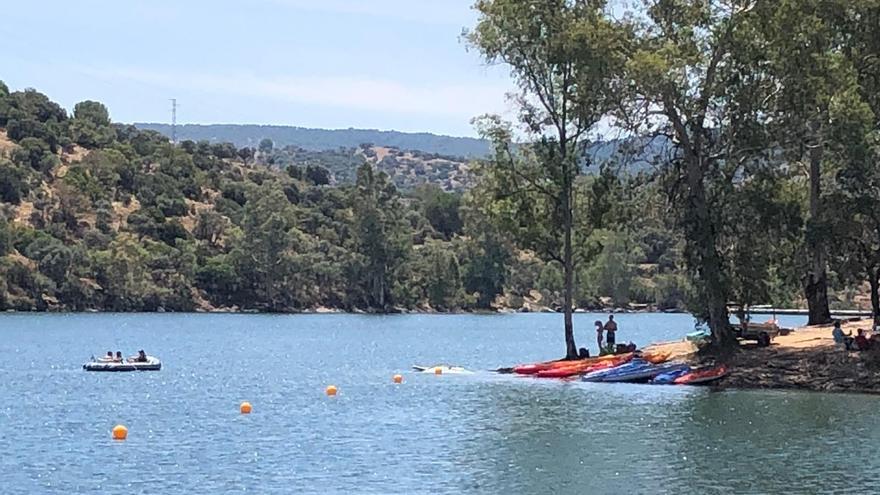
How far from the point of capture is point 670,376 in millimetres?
55812

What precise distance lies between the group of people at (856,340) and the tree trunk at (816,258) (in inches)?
152

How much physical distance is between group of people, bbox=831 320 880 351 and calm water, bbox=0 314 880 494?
3.65 metres

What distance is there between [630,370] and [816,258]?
34.8ft

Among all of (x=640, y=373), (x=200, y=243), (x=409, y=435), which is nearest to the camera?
(x=409, y=435)

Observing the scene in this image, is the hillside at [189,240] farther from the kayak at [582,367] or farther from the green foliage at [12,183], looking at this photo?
the kayak at [582,367]

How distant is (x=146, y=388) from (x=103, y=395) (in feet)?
13.3

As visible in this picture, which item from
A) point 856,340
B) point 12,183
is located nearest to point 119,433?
point 856,340

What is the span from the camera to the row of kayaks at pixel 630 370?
181 ft

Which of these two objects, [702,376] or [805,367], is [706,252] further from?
[805,367]

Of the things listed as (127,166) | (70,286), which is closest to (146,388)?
(70,286)

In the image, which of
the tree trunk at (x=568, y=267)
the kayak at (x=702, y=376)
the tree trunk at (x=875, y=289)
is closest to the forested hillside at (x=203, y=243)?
the tree trunk at (x=875, y=289)

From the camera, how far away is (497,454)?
3772cm

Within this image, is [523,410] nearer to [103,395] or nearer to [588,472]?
[588,472]

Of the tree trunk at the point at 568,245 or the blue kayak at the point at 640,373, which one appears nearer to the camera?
the blue kayak at the point at 640,373
